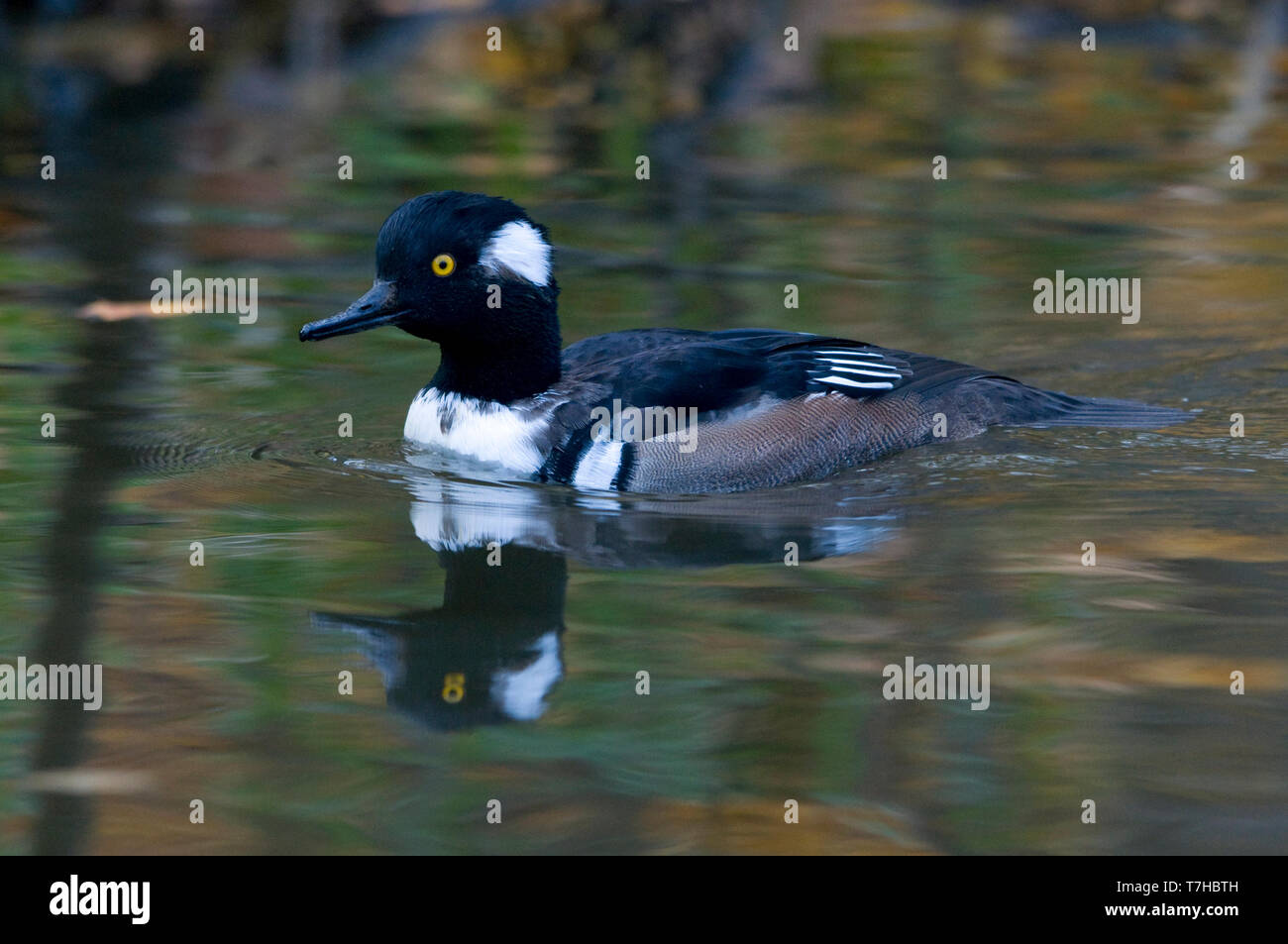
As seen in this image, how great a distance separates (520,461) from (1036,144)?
915cm

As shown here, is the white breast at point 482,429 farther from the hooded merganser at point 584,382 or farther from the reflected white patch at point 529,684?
the reflected white patch at point 529,684

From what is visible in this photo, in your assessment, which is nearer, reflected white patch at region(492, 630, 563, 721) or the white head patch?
reflected white patch at region(492, 630, 563, 721)

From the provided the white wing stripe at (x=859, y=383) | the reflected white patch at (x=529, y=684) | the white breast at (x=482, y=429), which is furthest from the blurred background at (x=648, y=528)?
the white wing stripe at (x=859, y=383)

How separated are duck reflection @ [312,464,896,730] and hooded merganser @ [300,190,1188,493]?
6.4 inches

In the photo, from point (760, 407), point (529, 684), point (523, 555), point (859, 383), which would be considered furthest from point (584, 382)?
point (529, 684)

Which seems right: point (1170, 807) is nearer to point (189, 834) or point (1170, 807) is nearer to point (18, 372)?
point (189, 834)

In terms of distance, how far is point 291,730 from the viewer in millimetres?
5211

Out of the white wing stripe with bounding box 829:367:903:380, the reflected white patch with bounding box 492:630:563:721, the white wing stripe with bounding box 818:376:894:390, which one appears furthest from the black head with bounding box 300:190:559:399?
the reflected white patch with bounding box 492:630:563:721

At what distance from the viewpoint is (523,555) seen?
6.83 metres

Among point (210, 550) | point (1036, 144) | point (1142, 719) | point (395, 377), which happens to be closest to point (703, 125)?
point (1036, 144)

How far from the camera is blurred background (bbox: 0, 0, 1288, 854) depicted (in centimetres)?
485

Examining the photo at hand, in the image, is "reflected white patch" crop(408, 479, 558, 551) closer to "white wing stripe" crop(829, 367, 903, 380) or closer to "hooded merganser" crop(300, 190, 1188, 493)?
"hooded merganser" crop(300, 190, 1188, 493)

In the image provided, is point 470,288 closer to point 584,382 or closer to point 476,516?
point 584,382

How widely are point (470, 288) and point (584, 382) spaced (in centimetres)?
62
